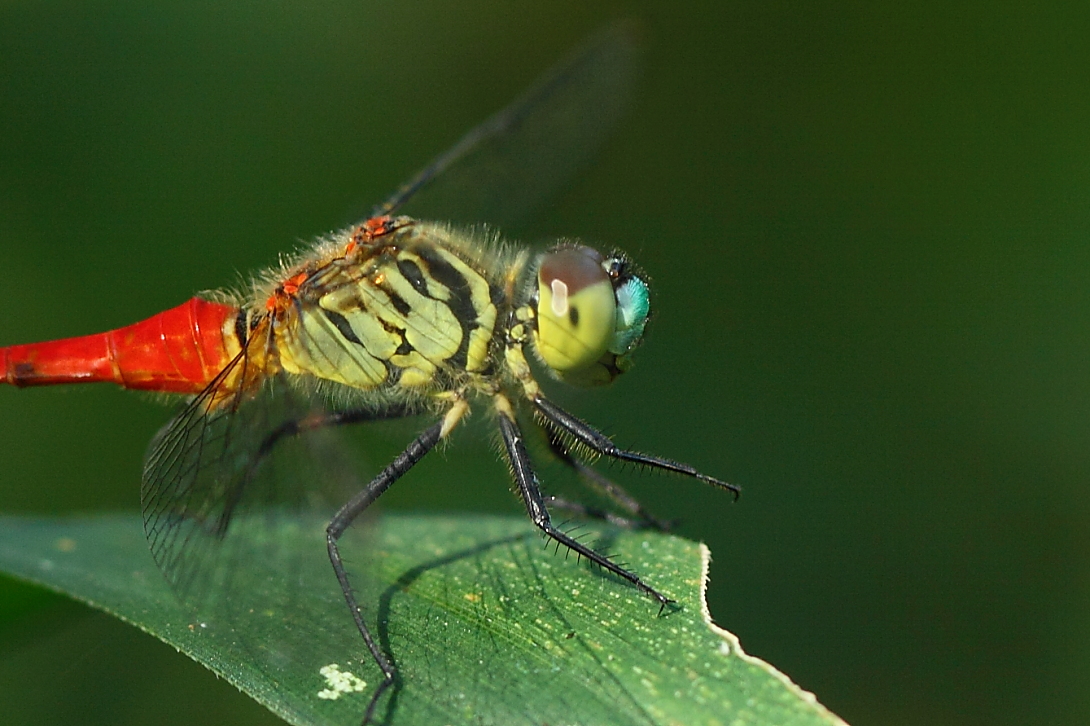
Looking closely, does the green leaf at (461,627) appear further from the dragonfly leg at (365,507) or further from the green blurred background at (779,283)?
the green blurred background at (779,283)

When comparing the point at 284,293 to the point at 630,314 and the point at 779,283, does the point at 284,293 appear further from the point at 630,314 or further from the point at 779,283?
the point at 779,283

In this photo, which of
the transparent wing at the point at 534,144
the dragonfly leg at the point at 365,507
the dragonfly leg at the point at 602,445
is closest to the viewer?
the dragonfly leg at the point at 365,507

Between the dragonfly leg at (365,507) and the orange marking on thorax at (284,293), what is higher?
the orange marking on thorax at (284,293)

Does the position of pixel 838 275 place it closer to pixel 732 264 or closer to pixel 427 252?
pixel 732 264

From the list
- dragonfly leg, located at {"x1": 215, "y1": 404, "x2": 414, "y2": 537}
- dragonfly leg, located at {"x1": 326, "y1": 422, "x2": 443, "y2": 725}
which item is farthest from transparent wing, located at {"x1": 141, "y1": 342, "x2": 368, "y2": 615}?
dragonfly leg, located at {"x1": 326, "y1": 422, "x2": 443, "y2": 725}

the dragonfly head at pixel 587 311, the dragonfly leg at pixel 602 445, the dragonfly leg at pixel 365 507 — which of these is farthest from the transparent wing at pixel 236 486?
the dragonfly head at pixel 587 311

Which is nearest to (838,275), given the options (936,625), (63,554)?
(936,625)

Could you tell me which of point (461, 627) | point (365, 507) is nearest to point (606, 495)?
point (365, 507)

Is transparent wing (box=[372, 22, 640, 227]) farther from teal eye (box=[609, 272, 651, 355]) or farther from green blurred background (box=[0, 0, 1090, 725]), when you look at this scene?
teal eye (box=[609, 272, 651, 355])
